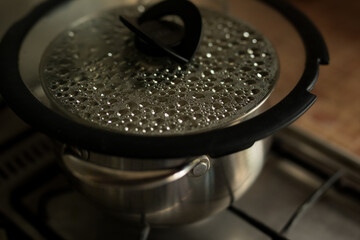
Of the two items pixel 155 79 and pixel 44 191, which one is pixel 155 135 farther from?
pixel 44 191

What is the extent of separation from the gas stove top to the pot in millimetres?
122

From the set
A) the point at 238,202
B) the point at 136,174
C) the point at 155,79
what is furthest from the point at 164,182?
the point at 238,202

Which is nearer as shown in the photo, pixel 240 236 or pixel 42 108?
pixel 42 108

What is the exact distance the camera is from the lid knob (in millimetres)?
569

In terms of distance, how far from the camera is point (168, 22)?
62 centimetres

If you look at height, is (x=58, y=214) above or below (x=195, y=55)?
below

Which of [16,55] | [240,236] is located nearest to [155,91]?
[16,55]

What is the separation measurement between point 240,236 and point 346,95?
367mm

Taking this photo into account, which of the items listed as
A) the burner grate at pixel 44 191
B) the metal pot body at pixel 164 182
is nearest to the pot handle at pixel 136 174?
the metal pot body at pixel 164 182

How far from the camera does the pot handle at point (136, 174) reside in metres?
0.52

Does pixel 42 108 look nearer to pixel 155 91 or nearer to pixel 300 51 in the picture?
pixel 155 91

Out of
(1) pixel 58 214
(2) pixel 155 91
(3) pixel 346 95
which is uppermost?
(2) pixel 155 91

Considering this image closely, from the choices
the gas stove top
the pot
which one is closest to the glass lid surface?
the pot

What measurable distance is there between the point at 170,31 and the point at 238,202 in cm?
32
